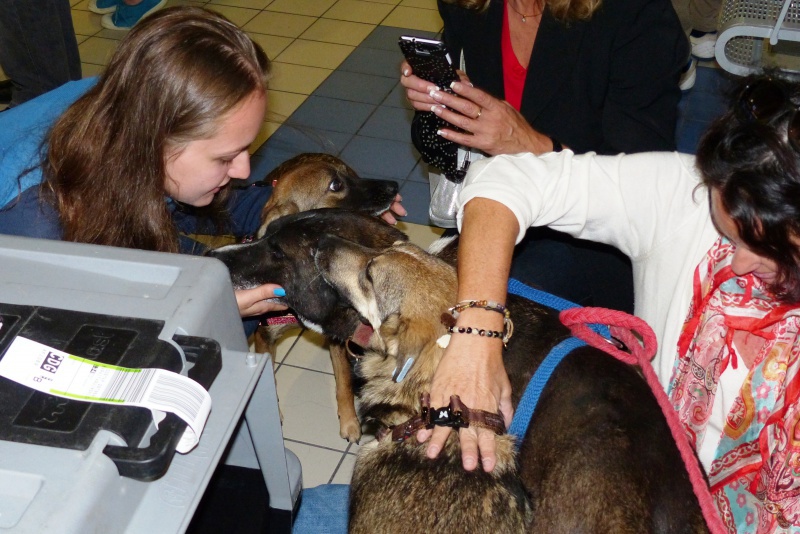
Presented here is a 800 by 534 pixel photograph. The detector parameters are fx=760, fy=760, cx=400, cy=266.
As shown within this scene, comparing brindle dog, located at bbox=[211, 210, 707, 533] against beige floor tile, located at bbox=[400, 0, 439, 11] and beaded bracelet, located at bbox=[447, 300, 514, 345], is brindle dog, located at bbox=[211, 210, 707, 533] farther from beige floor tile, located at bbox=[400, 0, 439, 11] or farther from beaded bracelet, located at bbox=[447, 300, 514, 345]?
beige floor tile, located at bbox=[400, 0, 439, 11]

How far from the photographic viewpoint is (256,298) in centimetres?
192

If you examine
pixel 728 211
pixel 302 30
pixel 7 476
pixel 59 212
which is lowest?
pixel 302 30

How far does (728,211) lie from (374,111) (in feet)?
10.8

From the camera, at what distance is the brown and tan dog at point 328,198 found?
2.48 meters

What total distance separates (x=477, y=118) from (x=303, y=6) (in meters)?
4.08

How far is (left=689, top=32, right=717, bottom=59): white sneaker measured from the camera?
5.07m

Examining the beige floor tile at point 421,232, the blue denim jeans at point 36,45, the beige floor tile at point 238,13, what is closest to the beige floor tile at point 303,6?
the beige floor tile at point 238,13

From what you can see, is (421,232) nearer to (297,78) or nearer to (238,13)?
(297,78)

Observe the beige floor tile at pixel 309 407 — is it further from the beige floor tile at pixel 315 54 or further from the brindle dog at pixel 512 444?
→ the beige floor tile at pixel 315 54

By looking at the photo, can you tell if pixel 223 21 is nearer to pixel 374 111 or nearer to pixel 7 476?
pixel 7 476

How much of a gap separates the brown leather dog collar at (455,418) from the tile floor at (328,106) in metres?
1.19

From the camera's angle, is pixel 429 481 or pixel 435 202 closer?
pixel 429 481

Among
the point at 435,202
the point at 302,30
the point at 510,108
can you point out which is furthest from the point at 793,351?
the point at 302,30

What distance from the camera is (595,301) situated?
2.35 m
